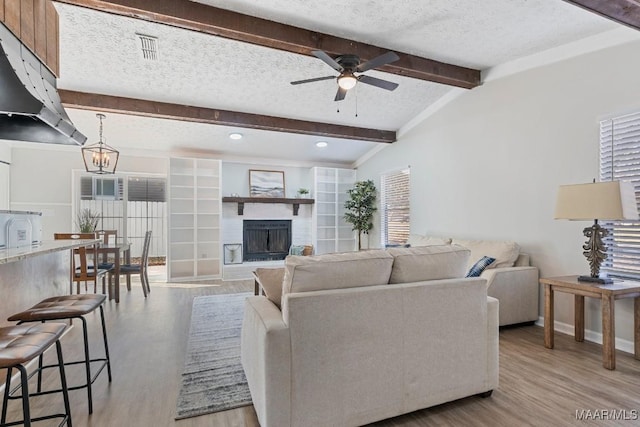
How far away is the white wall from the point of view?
3100mm

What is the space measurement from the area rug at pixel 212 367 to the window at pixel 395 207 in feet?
11.3

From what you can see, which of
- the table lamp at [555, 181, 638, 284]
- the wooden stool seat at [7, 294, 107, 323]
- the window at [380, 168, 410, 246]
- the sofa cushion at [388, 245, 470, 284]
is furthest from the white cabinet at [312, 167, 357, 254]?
the wooden stool seat at [7, 294, 107, 323]

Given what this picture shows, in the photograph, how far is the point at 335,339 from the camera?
170 cm

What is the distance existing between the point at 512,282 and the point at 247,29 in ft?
12.0

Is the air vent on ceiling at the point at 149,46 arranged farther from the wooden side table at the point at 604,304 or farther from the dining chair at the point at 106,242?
the wooden side table at the point at 604,304

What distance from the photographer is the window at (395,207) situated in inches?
241

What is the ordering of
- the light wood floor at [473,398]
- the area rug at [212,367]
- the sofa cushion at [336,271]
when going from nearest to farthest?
the sofa cushion at [336,271], the light wood floor at [473,398], the area rug at [212,367]

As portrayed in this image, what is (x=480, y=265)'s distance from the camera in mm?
3619

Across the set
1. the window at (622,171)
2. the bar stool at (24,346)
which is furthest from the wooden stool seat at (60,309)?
the window at (622,171)

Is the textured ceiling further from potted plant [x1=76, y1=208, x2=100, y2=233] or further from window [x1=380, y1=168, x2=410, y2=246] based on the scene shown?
potted plant [x1=76, y1=208, x2=100, y2=233]

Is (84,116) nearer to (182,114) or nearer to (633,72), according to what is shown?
(182,114)

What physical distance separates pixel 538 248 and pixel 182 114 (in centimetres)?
504

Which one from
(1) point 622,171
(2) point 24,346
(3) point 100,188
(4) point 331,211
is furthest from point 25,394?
(4) point 331,211

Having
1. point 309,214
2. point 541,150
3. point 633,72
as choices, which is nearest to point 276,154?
point 309,214
